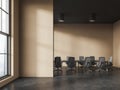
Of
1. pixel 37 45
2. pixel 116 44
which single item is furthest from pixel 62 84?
pixel 116 44

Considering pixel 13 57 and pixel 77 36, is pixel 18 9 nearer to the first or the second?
pixel 13 57

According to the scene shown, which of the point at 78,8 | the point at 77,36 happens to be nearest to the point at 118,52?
the point at 77,36

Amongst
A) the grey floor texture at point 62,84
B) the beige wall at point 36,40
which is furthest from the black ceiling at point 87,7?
the grey floor texture at point 62,84

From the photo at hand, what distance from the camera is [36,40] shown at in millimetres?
9523

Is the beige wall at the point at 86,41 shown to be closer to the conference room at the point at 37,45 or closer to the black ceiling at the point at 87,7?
the black ceiling at the point at 87,7

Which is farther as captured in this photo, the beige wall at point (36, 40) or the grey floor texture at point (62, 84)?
the beige wall at point (36, 40)

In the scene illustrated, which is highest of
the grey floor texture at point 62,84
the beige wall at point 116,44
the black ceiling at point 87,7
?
the black ceiling at point 87,7

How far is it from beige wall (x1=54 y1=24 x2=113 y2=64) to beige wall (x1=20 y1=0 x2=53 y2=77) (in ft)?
24.6

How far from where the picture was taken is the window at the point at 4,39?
7652mm

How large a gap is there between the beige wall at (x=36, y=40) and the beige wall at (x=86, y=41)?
751cm

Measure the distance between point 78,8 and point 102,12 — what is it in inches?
75.7

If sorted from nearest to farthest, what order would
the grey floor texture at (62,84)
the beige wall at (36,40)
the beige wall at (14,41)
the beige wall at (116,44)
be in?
1. the grey floor texture at (62,84)
2. the beige wall at (14,41)
3. the beige wall at (36,40)
4. the beige wall at (116,44)

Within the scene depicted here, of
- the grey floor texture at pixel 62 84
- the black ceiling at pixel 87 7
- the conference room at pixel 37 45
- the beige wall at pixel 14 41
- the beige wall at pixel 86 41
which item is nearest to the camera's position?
the grey floor texture at pixel 62 84

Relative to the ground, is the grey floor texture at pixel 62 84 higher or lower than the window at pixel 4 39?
lower
